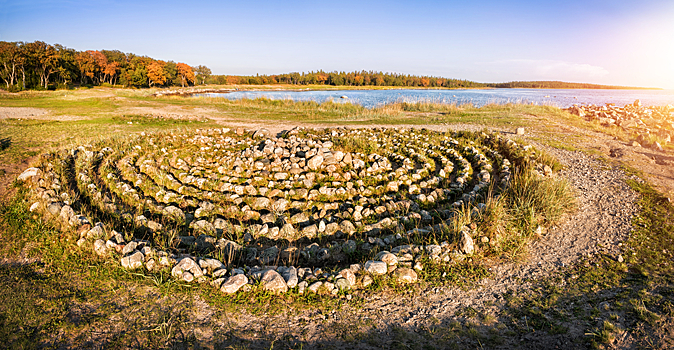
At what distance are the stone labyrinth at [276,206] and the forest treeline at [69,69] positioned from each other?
186 feet

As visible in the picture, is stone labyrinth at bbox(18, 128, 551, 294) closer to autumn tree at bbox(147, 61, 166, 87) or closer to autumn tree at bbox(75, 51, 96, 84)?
autumn tree at bbox(75, 51, 96, 84)

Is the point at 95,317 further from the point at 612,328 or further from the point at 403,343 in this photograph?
the point at 612,328

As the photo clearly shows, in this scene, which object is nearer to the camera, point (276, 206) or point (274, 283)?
point (274, 283)

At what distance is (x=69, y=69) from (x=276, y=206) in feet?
283

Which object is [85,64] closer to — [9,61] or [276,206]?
[9,61]

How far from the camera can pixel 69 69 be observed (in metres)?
67.5

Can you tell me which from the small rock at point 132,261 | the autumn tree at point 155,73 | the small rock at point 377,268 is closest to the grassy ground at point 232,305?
the small rock at point 132,261

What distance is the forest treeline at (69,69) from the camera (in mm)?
52594

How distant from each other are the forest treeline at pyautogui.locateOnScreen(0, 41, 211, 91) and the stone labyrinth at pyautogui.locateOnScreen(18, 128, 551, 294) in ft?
186

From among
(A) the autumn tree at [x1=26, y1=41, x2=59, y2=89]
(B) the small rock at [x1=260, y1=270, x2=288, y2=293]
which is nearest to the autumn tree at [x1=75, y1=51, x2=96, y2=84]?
(A) the autumn tree at [x1=26, y1=41, x2=59, y2=89]

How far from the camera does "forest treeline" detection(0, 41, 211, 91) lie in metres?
52.6

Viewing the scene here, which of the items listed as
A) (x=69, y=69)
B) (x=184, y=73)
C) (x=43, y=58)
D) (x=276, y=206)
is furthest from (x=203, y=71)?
(x=276, y=206)

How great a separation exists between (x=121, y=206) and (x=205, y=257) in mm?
3252

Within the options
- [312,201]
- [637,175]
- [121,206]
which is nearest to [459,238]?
[312,201]
